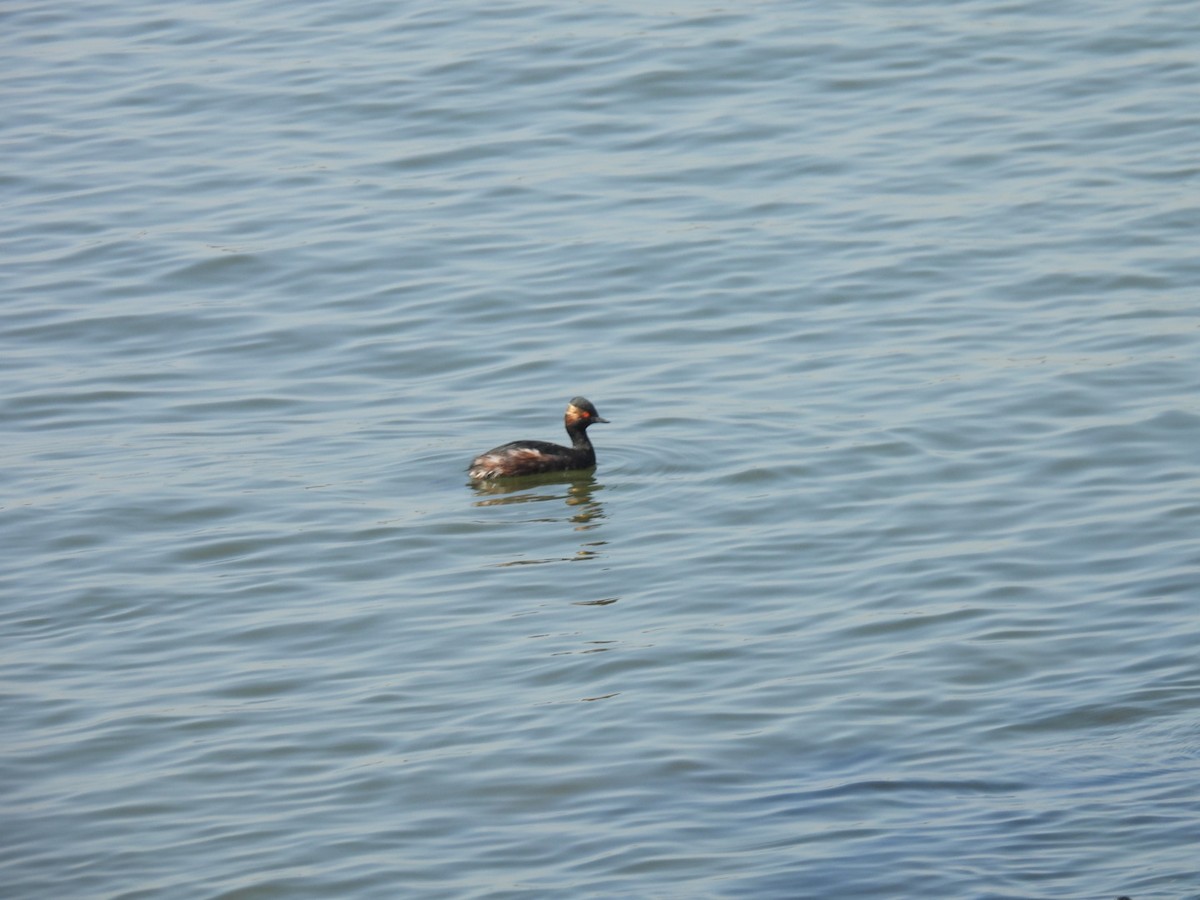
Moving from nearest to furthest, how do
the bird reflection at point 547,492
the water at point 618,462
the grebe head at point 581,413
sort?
the water at point 618,462 → the bird reflection at point 547,492 → the grebe head at point 581,413

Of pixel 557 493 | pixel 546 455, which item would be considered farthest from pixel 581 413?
pixel 557 493

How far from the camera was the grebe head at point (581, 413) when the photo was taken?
39.7ft

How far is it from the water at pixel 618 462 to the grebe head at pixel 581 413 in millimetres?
340

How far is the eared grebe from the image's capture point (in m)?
11.8

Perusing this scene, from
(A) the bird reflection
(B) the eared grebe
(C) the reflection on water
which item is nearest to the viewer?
(C) the reflection on water

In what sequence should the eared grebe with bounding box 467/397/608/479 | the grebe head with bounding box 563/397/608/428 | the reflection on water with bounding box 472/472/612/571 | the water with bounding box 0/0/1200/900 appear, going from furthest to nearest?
the grebe head with bounding box 563/397/608/428 < the eared grebe with bounding box 467/397/608/479 < the reflection on water with bounding box 472/472/612/571 < the water with bounding box 0/0/1200/900

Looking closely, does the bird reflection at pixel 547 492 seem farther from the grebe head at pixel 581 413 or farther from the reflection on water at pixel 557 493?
the grebe head at pixel 581 413

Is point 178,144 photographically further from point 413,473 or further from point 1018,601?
point 1018,601

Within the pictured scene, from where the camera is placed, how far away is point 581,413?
1218cm

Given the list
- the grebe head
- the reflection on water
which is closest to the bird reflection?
the reflection on water

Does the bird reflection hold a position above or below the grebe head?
below

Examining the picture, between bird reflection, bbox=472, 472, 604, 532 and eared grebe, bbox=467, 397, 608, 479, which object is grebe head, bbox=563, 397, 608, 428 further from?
bird reflection, bbox=472, 472, 604, 532

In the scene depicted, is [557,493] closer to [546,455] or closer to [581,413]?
[546,455]

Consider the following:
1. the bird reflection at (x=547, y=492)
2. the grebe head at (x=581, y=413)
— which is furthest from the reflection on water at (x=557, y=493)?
the grebe head at (x=581, y=413)
